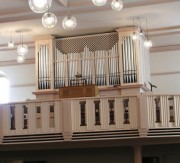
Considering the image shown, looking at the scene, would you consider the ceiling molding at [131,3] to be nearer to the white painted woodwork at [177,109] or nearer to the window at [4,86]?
the white painted woodwork at [177,109]

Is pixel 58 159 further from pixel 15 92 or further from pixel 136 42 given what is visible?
pixel 15 92

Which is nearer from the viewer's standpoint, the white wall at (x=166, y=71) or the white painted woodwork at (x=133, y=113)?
the white painted woodwork at (x=133, y=113)

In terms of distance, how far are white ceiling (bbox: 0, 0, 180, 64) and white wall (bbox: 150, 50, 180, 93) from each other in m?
2.10

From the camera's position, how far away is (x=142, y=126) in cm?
1167

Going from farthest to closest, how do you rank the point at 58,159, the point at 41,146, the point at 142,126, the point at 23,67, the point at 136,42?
the point at 23,67 → the point at 136,42 → the point at 58,159 → the point at 41,146 → the point at 142,126

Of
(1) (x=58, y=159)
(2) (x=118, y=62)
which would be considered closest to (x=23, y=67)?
(2) (x=118, y=62)

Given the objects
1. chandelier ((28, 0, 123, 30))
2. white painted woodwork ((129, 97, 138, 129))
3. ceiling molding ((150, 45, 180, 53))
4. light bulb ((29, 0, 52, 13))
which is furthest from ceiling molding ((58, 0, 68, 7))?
ceiling molding ((150, 45, 180, 53))

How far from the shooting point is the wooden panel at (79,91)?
13305 mm

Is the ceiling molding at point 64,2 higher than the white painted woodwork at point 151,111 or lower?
higher

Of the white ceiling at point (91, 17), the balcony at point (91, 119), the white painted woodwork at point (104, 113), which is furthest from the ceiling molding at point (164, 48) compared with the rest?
the white painted woodwork at point (104, 113)

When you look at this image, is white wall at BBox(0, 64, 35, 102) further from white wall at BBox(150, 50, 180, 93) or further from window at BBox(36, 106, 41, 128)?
window at BBox(36, 106, 41, 128)

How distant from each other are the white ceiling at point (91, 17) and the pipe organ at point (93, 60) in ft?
1.19

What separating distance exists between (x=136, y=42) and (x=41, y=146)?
5.55 m

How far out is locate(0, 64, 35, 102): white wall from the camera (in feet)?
69.3
